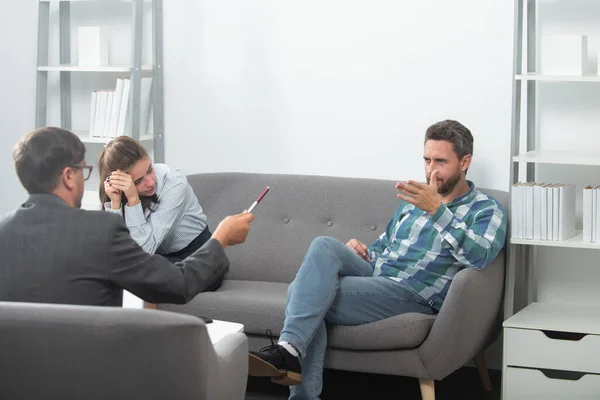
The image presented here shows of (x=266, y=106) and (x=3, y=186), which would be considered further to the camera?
(x=3, y=186)

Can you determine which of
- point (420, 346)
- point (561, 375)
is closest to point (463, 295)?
point (420, 346)

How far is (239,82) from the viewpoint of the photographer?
184 inches

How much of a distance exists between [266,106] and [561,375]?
1.88m

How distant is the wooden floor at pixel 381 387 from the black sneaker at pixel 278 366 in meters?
0.57

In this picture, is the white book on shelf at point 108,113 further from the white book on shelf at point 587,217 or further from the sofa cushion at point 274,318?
the white book on shelf at point 587,217

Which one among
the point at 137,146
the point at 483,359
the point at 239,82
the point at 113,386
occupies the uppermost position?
the point at 239,82

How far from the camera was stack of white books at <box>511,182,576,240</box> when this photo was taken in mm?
3678

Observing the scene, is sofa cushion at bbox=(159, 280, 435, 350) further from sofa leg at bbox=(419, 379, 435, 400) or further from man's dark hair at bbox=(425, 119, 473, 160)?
man's dark hair at bbox=(425, 119, 473, 160)

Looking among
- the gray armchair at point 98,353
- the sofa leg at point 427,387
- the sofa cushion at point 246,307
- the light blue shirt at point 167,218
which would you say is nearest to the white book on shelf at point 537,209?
the sofa leg at point 427,387

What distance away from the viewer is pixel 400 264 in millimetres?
3715

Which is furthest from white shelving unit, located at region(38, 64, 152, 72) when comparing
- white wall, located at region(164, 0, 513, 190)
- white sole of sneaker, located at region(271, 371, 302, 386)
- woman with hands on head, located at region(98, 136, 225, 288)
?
white sole of sneaker, located at region(271, 371, 302, 386)

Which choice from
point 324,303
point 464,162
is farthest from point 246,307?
point 464,162

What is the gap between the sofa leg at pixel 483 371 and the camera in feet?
13.1

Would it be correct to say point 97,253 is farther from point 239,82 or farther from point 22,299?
point 239,82
